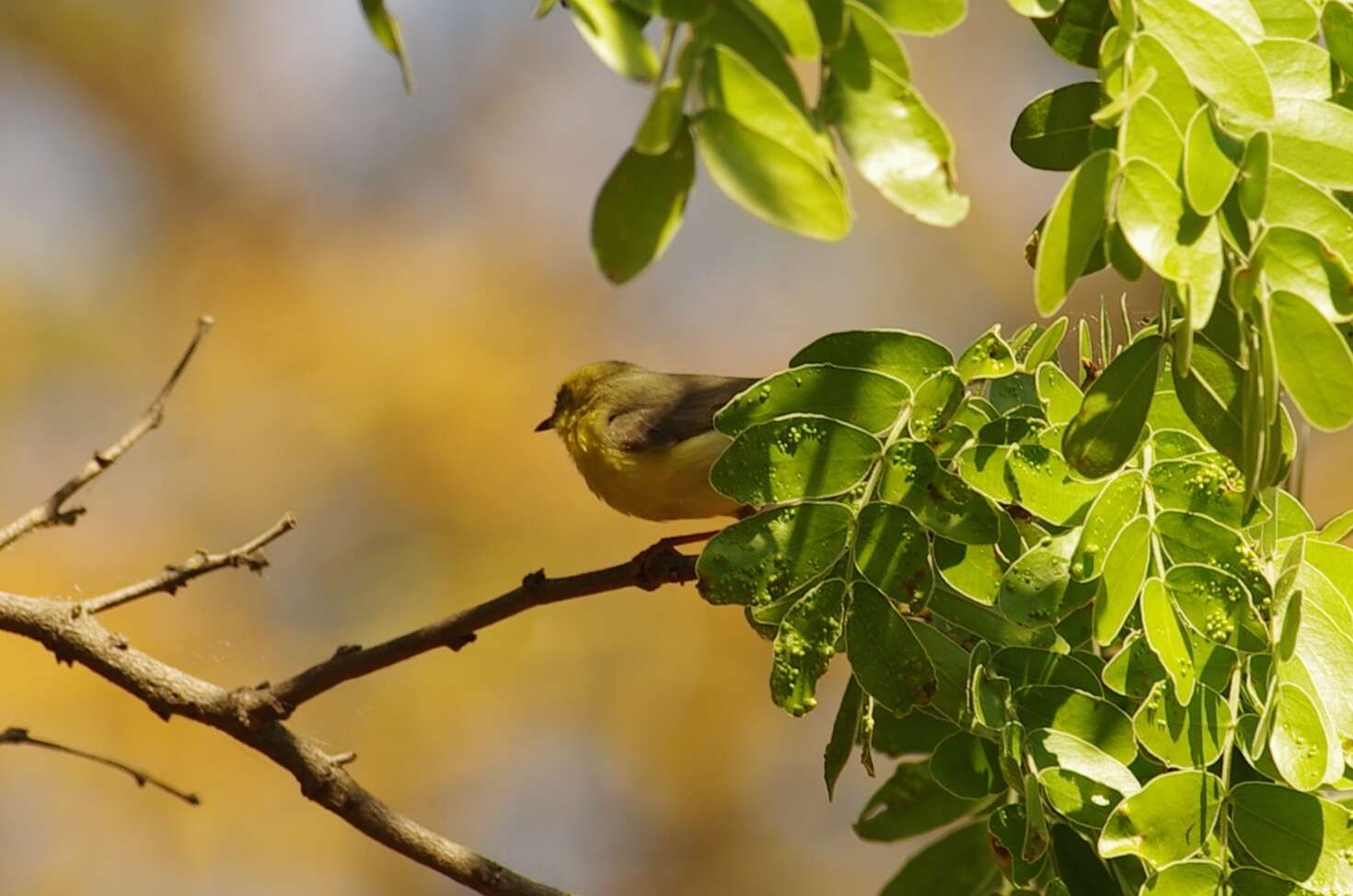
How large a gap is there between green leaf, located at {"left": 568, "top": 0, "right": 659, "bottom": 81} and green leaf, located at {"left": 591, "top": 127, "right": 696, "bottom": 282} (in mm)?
97

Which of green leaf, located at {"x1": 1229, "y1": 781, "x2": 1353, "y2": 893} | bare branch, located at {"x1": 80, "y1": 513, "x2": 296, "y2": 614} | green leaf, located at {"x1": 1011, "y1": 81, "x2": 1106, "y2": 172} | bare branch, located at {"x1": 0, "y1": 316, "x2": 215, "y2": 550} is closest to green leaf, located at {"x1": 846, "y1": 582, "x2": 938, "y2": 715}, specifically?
green leaf, located at {"x1": 1229, "y1": 781, "x2": 1353, "y2": 893}

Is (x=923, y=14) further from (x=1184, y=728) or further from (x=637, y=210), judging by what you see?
(x=1184, y=728)

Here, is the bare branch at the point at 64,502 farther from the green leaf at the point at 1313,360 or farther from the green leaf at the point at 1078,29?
the green leaf at the point at 1313,360

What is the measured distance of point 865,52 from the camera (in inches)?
52.3

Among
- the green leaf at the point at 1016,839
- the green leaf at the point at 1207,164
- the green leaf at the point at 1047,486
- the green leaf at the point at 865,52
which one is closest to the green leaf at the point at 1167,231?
the green leaf at the point at 1207,164

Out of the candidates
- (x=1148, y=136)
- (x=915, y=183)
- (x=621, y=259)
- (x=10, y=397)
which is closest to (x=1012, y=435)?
(x=1148, y=136)

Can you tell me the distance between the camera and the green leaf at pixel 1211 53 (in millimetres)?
1447

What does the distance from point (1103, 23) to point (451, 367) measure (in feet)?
23.1

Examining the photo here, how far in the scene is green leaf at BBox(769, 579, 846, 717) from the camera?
6.18 feet

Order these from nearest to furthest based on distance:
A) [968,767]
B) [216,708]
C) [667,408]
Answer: [968,767]
[216,708]
[667,408]

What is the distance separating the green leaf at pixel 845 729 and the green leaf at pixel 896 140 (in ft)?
2.99

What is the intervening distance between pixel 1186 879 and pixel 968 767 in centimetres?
44

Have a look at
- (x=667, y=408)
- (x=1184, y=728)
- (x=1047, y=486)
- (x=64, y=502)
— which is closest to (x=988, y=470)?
(x=1047, y=486)

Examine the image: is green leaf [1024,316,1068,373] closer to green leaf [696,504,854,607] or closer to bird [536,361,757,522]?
green leaf [696,504,854,607]
